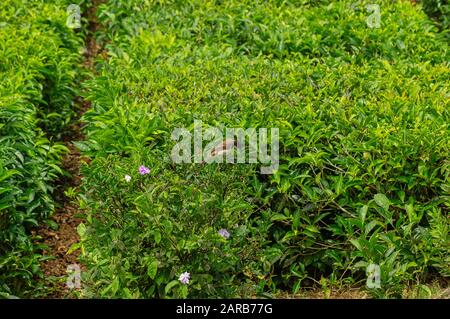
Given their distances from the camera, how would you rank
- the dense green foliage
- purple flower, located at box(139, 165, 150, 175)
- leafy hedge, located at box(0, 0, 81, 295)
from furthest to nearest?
the dense green foliage → leafy hedge, located at box(0, 0, 81, 295) → purple flower, located at box(139, 165, 150, 175)

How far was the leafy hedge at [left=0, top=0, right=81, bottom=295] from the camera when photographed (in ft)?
16.9

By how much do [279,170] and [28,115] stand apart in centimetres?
188

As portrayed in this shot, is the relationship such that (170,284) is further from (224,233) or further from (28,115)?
(28,115)

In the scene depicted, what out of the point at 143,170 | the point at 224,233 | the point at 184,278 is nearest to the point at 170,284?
the point at 184,278

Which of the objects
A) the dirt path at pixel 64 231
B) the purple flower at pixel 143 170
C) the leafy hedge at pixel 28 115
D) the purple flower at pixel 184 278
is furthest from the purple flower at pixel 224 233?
the leafy hedge at pixel 28 115

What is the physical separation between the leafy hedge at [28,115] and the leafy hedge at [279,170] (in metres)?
0.47

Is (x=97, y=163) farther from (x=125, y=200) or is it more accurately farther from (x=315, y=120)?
(x=315, y=120)

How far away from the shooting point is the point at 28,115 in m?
5.81

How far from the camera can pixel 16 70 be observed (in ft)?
20.8

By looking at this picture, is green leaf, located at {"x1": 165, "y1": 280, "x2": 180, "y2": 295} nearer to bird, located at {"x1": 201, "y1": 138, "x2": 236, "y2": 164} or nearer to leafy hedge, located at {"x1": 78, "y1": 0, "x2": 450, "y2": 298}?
leafy hedge, located at {"x1": 78, "y1": 0, "x2": 450, "y2": 298}

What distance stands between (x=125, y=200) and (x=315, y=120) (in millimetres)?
1397

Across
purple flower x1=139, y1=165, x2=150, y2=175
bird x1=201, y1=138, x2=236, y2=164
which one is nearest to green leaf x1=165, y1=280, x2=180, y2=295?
purple flower x1=139, y1=165, x2=150, y2=175

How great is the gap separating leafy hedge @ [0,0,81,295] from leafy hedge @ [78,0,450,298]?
0.47 meters
